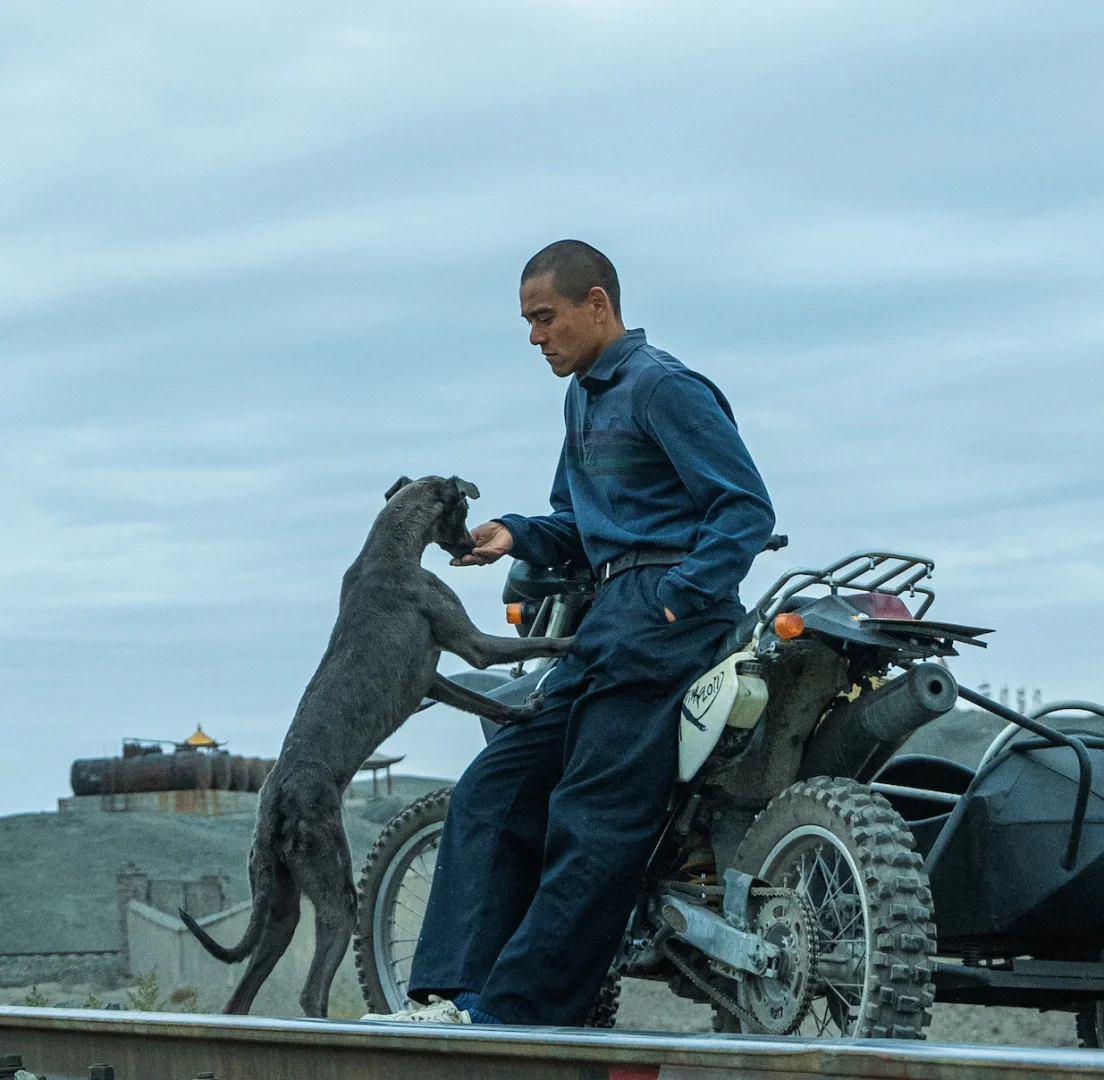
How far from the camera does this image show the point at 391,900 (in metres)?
7.14

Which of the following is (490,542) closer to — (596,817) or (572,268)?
(572,268)

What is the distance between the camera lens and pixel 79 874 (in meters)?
30.3

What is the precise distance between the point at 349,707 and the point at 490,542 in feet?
2.79

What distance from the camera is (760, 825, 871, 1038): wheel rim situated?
4762mm

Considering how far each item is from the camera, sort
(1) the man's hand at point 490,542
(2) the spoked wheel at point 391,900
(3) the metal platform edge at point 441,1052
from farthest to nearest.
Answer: (2) the spoked wheel at point 391,900
(1) the man's hand at point 490,542
(3) the metal platform edge at point 441,1052

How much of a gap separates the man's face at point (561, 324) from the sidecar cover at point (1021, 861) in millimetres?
1663

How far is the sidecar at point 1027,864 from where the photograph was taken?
16.9 ft

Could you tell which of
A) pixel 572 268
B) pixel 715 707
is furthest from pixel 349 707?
pixel 572 268

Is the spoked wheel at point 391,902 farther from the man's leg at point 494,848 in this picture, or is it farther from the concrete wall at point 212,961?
the concrete wall at point 212,961

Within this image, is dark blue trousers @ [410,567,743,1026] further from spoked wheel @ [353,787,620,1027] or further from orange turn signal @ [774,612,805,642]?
spoked wheel @ [353,787,620,1027]

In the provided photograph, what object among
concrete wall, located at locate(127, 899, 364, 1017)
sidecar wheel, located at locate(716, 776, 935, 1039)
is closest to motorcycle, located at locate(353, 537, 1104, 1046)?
sidecar wheel, located at locate(716, 776, 935, 1039)

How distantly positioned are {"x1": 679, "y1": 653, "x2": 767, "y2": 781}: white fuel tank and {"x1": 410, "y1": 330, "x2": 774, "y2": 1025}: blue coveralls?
0.06m

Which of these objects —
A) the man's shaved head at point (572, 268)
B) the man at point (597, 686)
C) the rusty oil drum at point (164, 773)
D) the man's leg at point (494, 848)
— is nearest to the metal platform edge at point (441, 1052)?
the man at point (597, 686)

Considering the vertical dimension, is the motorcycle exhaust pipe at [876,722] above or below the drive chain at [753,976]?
above
